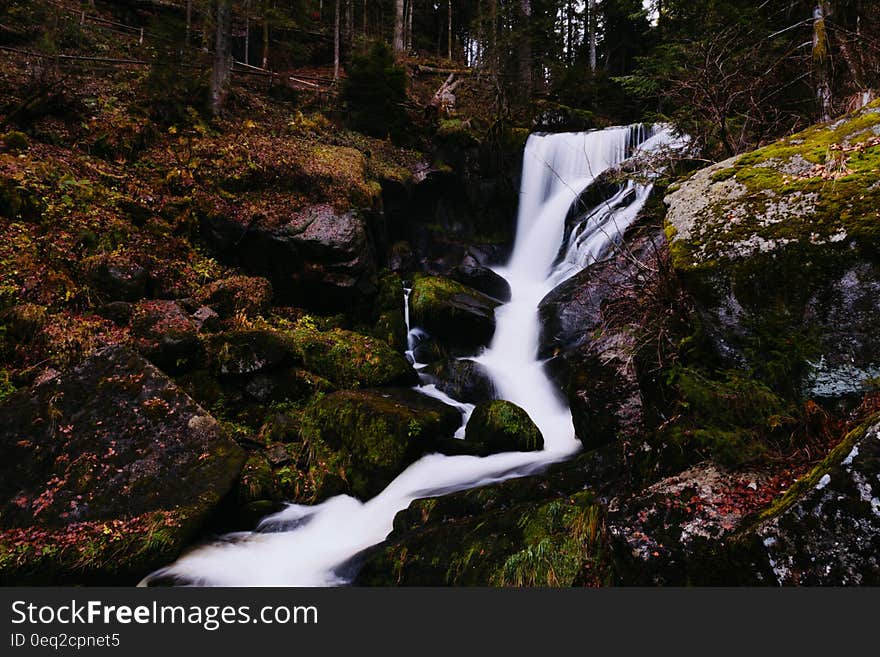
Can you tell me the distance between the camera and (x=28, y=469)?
4.83 metres

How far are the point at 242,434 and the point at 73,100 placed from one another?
33.3ft

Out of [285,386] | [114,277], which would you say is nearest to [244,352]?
[285,386]

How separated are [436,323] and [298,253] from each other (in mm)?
3437

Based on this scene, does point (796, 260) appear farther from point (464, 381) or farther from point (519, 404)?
point (464, 381)

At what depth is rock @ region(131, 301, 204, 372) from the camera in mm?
6926

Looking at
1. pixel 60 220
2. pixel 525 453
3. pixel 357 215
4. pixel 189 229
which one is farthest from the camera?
pixel 357 215

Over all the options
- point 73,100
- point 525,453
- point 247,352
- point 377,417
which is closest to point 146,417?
point 247,352

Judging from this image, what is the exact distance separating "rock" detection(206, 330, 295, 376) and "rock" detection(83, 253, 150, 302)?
177cm

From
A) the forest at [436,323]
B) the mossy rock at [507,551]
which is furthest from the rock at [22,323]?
the mossy rock at [507,551]

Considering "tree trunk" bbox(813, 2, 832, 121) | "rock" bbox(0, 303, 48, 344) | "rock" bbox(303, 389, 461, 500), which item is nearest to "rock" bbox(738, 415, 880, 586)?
"rock" bbox(303, 389, 461, 500)

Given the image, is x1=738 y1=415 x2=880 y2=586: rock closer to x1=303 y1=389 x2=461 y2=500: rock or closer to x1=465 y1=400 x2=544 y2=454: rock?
x1=465 y1=400 x2=544 y2=454: rock

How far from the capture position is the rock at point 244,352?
7.35 m

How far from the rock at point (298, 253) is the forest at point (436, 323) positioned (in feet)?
0.19

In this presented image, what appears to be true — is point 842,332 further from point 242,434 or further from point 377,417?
point 242,434
